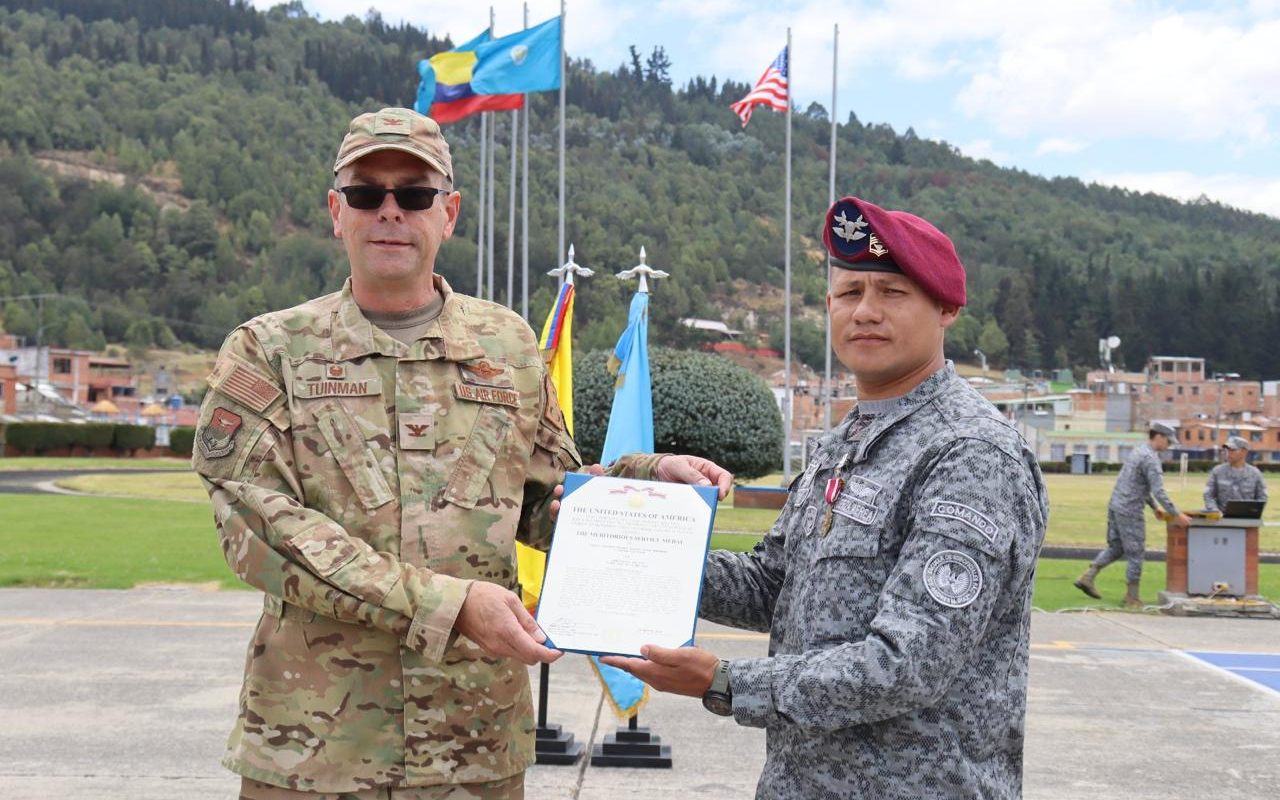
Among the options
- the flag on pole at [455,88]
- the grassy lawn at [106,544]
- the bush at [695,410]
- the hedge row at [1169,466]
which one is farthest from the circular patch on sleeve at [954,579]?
the hedge row at [1169,466]

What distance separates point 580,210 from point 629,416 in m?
93.1

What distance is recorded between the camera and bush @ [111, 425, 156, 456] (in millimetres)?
45594

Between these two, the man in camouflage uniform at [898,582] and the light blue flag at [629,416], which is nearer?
the man in camouflage uniform at [898,582]

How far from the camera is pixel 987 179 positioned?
13925 centimetres

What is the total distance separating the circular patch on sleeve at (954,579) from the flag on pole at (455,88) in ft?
61.2

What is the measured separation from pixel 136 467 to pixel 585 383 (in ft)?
78.6

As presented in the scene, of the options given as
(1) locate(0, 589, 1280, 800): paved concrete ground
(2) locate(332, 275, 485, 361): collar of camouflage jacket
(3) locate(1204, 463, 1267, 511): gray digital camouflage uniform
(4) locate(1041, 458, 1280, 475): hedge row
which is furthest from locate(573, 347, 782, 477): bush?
(4) locate(1041, 458, 1280, 475): hedge row

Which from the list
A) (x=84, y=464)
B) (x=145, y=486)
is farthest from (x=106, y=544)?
(x=84, y=464)

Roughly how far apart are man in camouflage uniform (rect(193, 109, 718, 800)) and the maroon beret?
0.80m

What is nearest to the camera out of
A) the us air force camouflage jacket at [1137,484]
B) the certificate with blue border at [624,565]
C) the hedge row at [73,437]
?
the certificate with blue border at [624,565]

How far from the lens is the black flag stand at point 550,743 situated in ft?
18.1

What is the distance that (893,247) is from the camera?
210cm

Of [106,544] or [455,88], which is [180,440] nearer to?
[455,88]

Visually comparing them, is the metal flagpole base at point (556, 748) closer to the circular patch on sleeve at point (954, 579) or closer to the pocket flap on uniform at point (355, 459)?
the pocket flap on uniform at point (355, 459)
